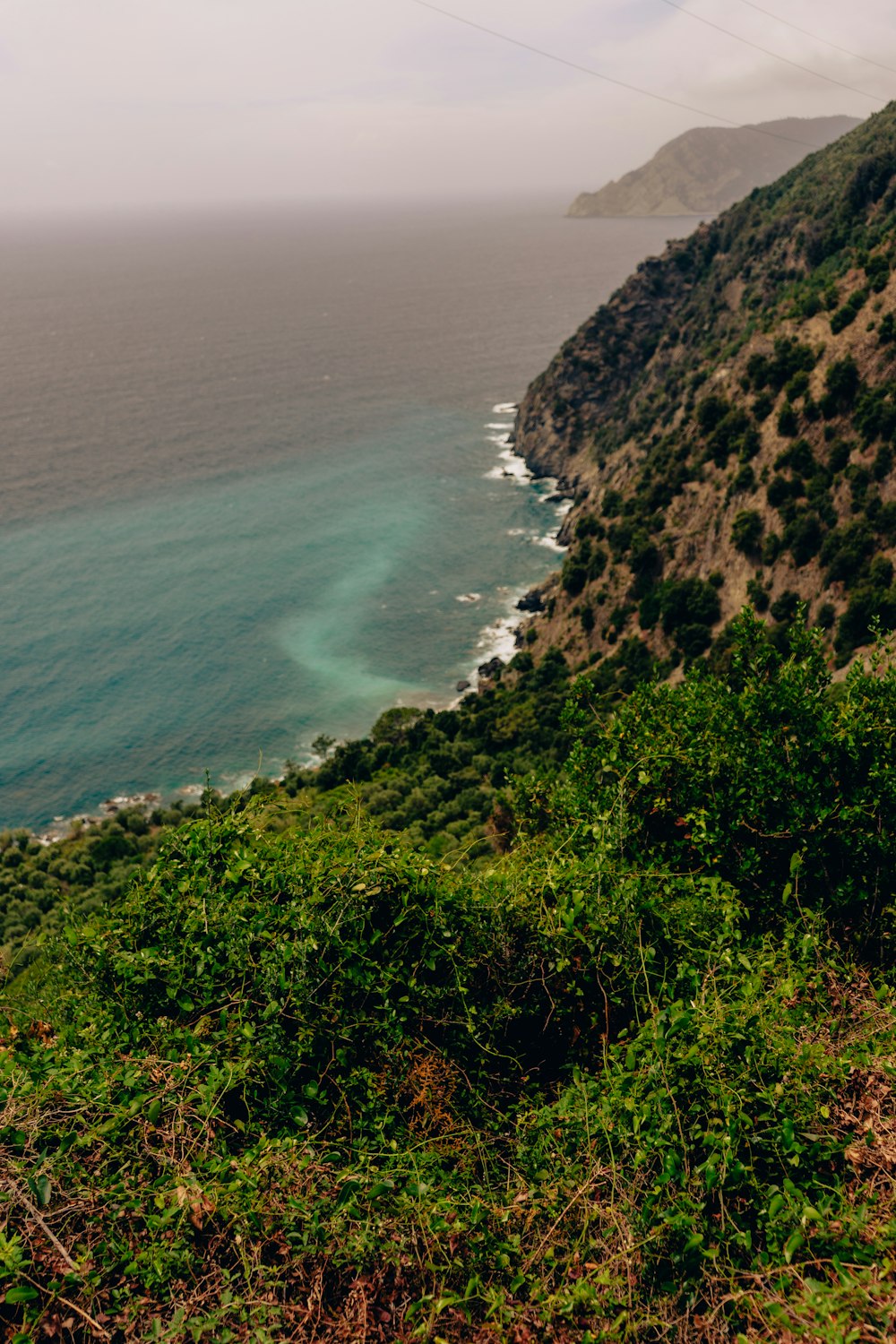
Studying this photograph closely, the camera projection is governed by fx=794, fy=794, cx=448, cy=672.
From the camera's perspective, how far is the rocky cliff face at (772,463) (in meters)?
57.2

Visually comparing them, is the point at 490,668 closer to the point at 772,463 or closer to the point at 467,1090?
the point at 772,463

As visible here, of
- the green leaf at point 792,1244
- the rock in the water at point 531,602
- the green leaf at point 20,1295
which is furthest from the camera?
the rock in the water at point 531,602

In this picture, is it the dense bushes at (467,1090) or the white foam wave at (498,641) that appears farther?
the white foam wave at (498,641)

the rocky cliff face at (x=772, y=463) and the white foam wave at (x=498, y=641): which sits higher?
the rocky cliff face at (x=772, y=463)

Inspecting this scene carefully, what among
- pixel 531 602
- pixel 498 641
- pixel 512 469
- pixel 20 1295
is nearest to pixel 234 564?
pixel 498 641

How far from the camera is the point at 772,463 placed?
64.6m

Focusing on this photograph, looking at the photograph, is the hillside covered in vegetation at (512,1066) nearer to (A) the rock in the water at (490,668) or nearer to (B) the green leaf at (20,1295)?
(B) the green leaf at (20,1295)

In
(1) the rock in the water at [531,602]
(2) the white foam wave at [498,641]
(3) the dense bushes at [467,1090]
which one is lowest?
(2) the white foam wave at [498,641]

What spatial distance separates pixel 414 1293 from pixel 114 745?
75319mm

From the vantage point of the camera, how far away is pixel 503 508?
12081 centimetres

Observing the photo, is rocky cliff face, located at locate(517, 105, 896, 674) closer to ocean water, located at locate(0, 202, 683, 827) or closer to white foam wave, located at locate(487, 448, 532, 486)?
ocean water, located at locate(0, 202, 683, 827)

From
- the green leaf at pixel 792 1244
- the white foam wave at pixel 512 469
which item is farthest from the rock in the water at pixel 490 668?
the green leaf at pixel 792 1244

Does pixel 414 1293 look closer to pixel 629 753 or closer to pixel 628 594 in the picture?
pixel 629 753

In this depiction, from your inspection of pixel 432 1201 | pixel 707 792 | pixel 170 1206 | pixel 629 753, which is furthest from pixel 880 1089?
pixel 629 753
